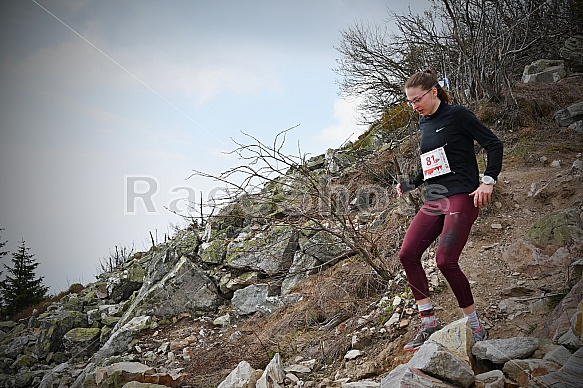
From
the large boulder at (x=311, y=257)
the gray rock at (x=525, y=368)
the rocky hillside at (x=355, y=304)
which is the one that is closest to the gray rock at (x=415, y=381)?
the rocky hillside at (x=355, y=304)

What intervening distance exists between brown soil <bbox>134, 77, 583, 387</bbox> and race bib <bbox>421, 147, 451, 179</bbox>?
131 centimetres

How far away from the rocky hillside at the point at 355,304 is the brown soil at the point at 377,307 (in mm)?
19

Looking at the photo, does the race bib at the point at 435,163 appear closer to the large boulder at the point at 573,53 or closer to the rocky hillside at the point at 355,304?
the rocky hillside at the point at 355,304

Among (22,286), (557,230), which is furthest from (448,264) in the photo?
(22,286)

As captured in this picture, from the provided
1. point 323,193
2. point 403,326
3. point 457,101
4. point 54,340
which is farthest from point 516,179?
point 54,340

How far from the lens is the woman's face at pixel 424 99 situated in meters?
2.49

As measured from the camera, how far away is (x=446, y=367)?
2049 millimetres

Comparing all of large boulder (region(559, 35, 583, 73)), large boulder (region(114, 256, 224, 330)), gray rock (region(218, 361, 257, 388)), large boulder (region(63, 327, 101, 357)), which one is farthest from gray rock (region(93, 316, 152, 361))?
large boulder (region(559, 35, 583, 73))

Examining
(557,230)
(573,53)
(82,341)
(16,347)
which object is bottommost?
(16,347)

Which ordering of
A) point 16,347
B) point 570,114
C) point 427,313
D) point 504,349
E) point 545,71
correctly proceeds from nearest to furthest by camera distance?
point 504,349, point 427,313, point 570,114, point 545,71, point 16,347

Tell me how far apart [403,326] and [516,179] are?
3320mm

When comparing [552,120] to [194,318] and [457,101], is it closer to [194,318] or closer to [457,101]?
[457,101]

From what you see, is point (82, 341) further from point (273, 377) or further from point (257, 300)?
point (273, 377)

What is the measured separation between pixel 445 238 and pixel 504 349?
27.5 inches
